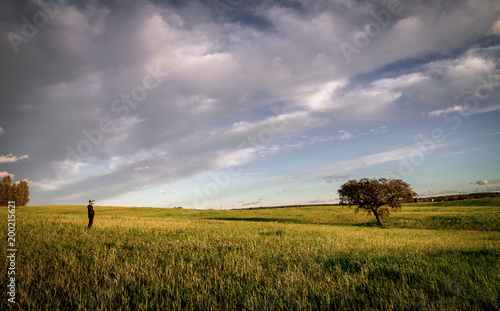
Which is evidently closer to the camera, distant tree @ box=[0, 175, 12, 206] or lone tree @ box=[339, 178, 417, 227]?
lone tree @ box=[339, 178, 417, 227]

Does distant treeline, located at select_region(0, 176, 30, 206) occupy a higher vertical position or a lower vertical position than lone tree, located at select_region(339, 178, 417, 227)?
higher

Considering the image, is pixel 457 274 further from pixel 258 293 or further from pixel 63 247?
pixel 63 247

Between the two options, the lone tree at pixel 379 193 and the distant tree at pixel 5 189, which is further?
the distant tree at pixel 5 189

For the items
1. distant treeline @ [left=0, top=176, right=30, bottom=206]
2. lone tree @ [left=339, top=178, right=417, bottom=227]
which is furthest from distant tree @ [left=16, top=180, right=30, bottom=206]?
lone tree @ [left=339, top=178, right=417, bottom=227]

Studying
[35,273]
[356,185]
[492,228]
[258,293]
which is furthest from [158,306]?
[492,228]

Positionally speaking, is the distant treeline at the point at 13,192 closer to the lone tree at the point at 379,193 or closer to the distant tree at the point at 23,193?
the distant tree at the point at 23,193

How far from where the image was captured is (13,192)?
91.5 meters

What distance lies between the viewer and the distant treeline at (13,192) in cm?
8927

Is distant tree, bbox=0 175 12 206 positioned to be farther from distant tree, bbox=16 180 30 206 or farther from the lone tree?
the lone tree

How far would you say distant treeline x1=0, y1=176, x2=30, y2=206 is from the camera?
3515 inches

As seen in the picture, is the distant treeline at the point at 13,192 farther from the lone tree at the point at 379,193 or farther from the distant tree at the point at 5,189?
the lone tree at the point at 379,193

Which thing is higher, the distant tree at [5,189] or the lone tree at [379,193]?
the distant tree at [5,189]

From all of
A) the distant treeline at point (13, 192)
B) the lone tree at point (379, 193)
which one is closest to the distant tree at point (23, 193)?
the distant treeline at point (13, 192)

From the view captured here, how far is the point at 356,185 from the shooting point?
37.3 meters
